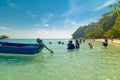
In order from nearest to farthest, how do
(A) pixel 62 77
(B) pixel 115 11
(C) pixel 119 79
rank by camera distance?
(C) pixel 119 79
(A) pixel 62 77
(B) pixel 115 11

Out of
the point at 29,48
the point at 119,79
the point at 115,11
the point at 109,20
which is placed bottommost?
the point at 119,79

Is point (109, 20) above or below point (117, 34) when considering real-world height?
above

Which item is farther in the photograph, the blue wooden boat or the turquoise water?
the blue wooden boat

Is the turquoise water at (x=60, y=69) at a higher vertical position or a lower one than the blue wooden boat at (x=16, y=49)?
lower

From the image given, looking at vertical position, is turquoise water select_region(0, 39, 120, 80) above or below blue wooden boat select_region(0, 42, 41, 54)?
below

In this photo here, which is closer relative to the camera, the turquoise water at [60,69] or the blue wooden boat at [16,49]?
the turquoise water at [60,69]

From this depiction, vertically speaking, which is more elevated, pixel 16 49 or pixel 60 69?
pixel 16 49

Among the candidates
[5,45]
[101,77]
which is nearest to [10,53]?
[5,45]

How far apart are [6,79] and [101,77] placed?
599 centimetres

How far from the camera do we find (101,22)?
130m

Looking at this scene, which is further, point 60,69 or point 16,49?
point 16,49

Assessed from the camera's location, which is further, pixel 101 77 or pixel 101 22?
pixel 101 22

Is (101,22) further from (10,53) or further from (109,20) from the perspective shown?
(10,53)

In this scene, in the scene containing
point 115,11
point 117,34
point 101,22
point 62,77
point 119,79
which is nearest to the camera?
point 119,79
